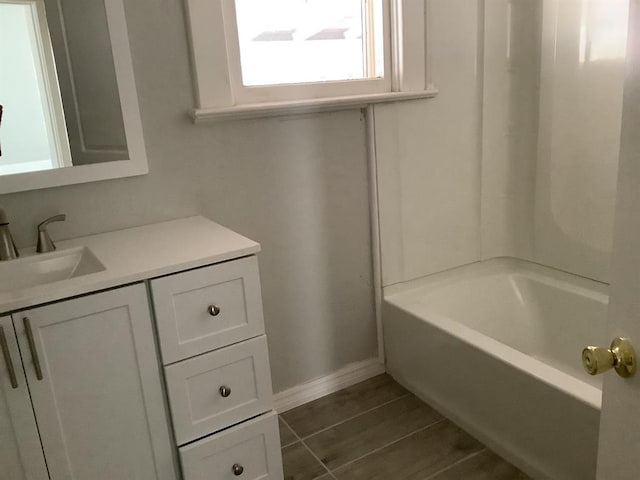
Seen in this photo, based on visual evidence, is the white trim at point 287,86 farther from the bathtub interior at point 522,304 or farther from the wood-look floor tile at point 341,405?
the wood-look floor tile at point 341,405

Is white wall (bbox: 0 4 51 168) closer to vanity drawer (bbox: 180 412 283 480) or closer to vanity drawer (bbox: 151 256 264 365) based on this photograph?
vanity drawer (bbox: 151 256 264 365)

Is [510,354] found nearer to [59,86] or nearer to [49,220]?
[49,220]

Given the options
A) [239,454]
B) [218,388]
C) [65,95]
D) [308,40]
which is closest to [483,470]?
[239,454]

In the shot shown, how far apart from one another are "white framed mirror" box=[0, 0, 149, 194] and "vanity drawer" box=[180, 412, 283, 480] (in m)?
0.83

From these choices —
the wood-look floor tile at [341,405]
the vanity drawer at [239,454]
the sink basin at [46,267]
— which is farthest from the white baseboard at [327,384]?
the sink basin at [46,267]

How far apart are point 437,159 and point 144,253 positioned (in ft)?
4.16

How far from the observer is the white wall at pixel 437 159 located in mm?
2107

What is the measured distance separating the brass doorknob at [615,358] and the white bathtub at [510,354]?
0.79 m

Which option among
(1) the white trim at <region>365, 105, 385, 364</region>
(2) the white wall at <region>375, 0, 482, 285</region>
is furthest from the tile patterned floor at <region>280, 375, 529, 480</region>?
(2) the white wall at <region>375, 0, 482, 285</region>

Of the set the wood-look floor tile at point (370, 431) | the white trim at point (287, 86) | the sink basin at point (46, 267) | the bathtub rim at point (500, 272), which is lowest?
the wood-look floor tile at point (370, 431)

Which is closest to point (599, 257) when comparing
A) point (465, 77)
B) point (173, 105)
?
point (465, 77)

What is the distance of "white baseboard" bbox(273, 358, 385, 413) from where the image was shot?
2.12 m

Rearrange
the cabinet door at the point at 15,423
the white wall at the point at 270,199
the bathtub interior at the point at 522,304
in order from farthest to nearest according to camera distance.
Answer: the bathtub interior at the point at 522,304 → the white wall at the point at 270,199 → the cabinet door at the point at 15,423

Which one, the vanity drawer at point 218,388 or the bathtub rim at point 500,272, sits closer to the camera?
the vanity drawer at point 218,388
